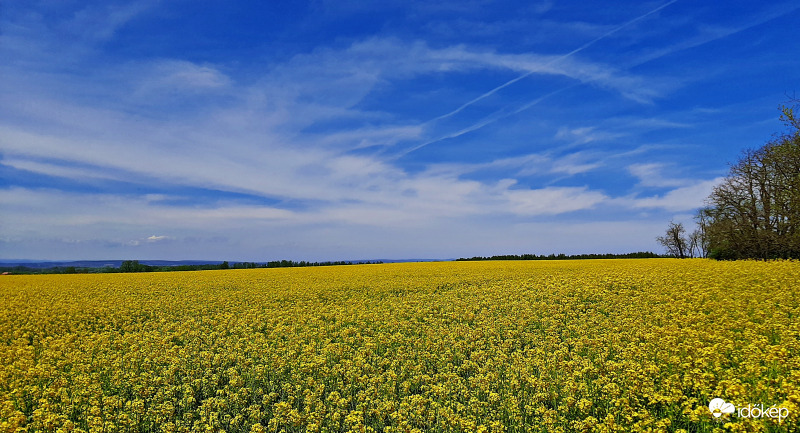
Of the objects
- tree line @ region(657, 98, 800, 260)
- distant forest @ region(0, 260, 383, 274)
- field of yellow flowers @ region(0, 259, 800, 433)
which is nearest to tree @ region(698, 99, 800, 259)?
tree line @ region(657, 98, 800, 260)

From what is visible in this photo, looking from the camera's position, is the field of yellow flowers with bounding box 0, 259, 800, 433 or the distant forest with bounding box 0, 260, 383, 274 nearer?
the field of yellow flowers with bounding box 0, 259, 800, 433

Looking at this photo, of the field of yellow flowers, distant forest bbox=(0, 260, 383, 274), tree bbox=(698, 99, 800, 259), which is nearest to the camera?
the field of yellow flowers

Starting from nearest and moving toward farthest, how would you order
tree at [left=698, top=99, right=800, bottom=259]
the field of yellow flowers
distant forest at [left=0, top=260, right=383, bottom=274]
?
the field of yellow flowers
tree at [left=698, top=99, right=800, bottom=259]
distant forest at [left=0, top=260, right=383, bottom=274]

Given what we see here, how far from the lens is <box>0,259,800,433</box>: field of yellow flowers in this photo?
776 centimetres

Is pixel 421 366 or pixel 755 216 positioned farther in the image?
pixel 755 216

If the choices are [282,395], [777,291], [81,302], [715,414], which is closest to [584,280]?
[777,291]

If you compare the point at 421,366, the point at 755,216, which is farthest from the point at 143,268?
the point at 755,216

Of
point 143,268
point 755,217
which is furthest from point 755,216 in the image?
point 143,268

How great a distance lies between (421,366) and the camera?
10.2 metres

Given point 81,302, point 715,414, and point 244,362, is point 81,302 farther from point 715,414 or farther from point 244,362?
point 715,414

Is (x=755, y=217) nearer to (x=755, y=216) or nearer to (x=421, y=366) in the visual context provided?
(x=755, y=216)

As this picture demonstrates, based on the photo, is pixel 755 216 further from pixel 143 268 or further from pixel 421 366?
pixel 143 268

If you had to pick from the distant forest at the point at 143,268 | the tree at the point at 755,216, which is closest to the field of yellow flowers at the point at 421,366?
the tree at the point at 755,216

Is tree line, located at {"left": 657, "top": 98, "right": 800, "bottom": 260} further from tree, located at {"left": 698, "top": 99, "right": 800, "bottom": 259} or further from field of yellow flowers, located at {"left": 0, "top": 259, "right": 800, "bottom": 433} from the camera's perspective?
field of yellow flowers, located at {"left": 0, "top": 259, "right": 800, "bottom": 433}
